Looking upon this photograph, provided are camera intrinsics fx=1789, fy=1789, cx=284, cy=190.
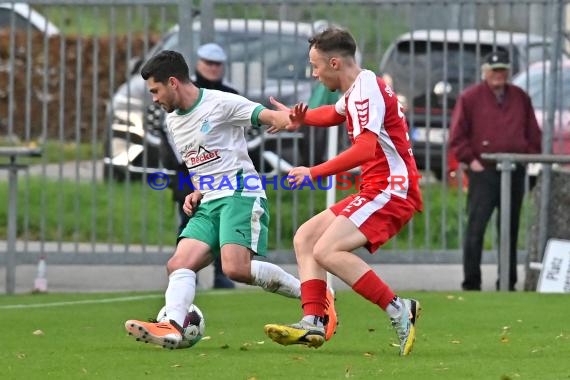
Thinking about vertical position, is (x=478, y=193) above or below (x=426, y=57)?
below

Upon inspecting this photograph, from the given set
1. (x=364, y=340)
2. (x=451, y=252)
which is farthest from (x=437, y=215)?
(x=364, y=340)

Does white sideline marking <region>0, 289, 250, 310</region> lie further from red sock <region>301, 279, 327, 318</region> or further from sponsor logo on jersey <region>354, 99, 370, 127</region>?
sponsor logo on jersey <region>354, 99, 370, 127</region>

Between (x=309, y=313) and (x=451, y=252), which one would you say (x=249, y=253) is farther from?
(x=451, y=252)

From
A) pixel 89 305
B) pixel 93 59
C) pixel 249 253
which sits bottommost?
pixel 89 305

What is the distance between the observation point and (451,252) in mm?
14375

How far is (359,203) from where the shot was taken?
896 cm

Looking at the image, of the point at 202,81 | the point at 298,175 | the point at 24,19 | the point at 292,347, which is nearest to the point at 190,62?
the point at 202,81

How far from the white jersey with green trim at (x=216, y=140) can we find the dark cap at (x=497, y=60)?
4.50 m

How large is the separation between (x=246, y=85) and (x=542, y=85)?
2350 millimetres

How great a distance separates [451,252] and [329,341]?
476cm

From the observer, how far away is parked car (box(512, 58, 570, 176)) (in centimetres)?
1409

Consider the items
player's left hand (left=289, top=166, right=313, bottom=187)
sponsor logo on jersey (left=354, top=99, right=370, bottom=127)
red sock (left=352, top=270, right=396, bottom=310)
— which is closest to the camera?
player's left hand (left=289, top=166, right=313, bottom=187)

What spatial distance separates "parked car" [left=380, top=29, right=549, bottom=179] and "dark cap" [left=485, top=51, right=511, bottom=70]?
53 cm

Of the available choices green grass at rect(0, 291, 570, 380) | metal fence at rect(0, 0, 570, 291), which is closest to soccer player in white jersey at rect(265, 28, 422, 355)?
green grass at rect(0, 291, 570, 380)
